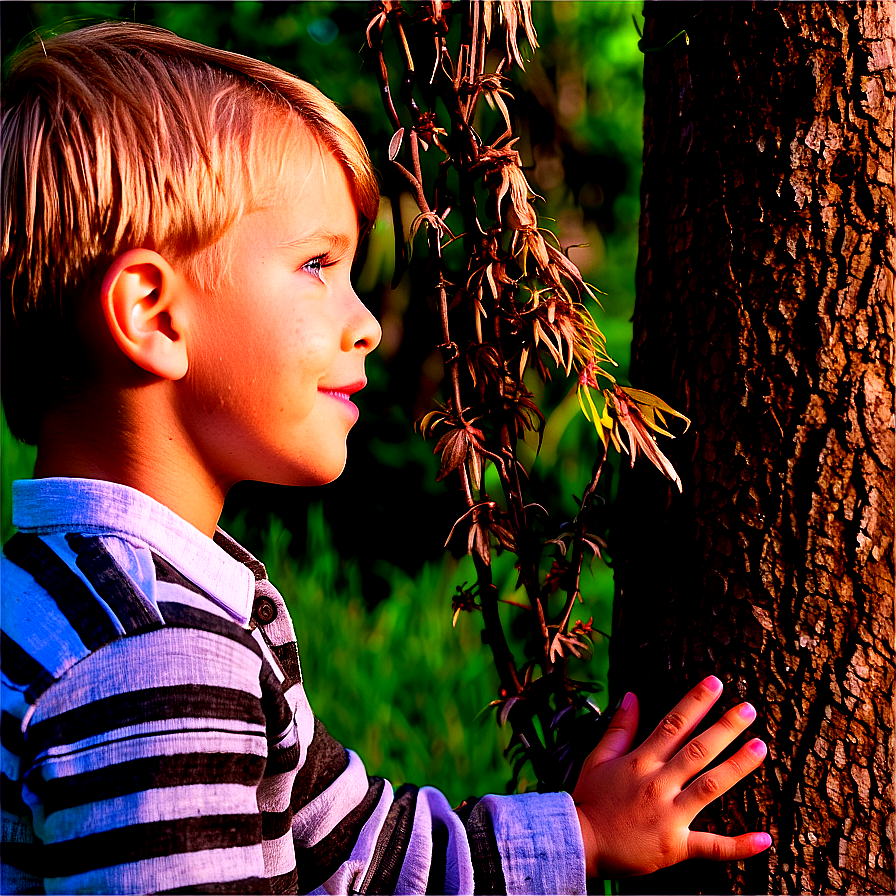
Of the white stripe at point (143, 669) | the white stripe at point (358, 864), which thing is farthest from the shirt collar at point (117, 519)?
the white stripe at point (358, 864)

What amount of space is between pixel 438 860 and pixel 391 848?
2.3 inches

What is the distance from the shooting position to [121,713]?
30.5 inches

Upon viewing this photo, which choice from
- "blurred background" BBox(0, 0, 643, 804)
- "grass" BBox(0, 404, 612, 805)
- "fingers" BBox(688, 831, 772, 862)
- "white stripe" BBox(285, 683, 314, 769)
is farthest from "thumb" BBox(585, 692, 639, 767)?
"blurred background" BBox(0, 0, 643, 804)

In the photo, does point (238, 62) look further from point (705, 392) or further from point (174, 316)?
point (705, 392)

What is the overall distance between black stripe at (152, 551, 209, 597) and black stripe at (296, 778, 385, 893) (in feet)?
1.18

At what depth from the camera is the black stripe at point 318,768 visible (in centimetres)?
109

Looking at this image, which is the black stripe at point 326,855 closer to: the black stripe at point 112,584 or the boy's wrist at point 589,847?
the boy's wrist at point 589,847

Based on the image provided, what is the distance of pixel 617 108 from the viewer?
111 inches

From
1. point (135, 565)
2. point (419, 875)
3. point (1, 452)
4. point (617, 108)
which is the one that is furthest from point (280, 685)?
point (617, 108)

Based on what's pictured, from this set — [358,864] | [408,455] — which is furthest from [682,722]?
[408,455]

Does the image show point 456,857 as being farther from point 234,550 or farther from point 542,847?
point 234,550

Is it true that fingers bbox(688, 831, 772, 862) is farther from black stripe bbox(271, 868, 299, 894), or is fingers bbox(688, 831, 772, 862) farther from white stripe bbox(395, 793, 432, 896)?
black stripe bbox(271, 868, 299, 894)

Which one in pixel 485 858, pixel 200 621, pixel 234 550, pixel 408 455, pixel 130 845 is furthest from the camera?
pixel 408 455

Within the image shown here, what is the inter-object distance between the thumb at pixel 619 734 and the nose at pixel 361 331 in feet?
1.81
